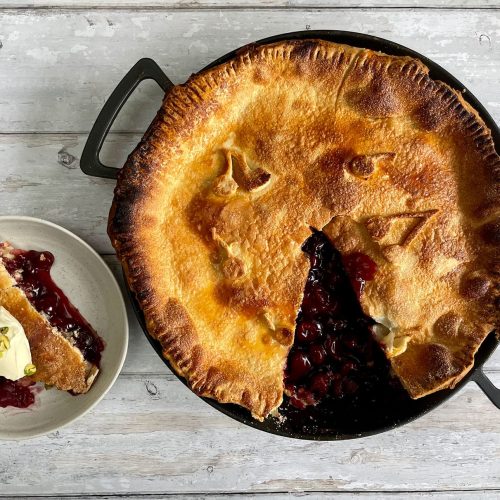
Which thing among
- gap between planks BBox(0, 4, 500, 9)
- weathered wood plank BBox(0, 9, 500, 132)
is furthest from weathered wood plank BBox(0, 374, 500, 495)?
gap between planks BBox(0, 4, 500, 9)

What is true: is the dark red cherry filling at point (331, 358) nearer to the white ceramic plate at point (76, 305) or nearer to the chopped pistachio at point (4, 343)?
the white ceramic plate at point (76, 305)

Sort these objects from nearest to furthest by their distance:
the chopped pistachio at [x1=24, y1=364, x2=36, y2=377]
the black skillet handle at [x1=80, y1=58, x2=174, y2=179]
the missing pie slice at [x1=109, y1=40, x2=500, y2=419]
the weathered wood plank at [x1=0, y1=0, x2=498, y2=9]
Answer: the missing pie slice at [x1=109, y1=40, x2=500, y2=419]
the black skillet handle at [x1=80, y1=58, x2=174, y2=179]
the chopped pistachio at [x1=24, y1=364, x2=36, y2=377]
the weathered wood plank at [x1=0, y1=0, x2=498, y2=9]

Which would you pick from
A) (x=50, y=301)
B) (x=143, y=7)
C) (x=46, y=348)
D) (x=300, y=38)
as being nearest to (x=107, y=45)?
(x=143, y=7)

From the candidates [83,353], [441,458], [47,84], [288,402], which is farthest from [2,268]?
[441,458]

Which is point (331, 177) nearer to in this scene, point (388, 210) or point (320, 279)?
point (388, 210)

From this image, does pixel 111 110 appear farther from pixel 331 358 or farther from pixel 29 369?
pixel 331 358

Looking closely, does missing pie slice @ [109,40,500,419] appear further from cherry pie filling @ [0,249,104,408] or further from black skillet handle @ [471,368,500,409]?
cherry pie filling @ [0,249,104,408]

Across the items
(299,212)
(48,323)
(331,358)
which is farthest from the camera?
(48,323)
